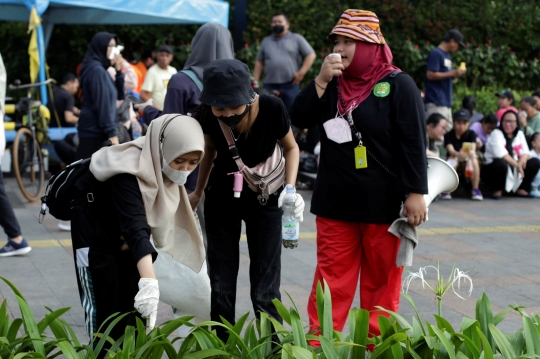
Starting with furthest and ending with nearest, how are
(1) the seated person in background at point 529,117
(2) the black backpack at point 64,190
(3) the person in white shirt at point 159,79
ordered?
(1) the seated person in background at point 529,117
(3) the person in white shirt at point 159,79
(2) the black backpack at point 64,190

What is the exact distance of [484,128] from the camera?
1163 centimetres

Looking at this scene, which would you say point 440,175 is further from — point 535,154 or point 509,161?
point 535,154

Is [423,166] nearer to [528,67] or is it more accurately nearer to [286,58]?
[286,58]

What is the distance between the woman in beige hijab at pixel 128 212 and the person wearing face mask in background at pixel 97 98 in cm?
382

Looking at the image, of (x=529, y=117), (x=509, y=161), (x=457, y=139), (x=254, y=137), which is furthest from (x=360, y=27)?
(x=529, y=117)

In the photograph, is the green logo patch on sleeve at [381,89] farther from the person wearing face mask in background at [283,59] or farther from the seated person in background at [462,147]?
the person wearing face mask in background at [283,59]

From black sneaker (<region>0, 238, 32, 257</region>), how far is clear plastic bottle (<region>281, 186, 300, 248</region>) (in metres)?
3.51

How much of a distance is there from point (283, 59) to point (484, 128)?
2.89 metres

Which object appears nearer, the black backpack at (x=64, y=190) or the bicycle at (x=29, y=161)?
the black backpack at (x=64, y=190)

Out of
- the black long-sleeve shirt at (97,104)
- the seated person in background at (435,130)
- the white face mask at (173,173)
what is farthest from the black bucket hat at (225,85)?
the seated person in background at (435,130)

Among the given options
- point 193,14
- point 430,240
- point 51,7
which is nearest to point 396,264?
point 430,240

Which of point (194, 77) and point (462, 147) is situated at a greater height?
point (194, 77)

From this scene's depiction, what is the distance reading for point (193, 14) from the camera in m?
13.1

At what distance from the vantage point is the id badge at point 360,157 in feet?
13.7
